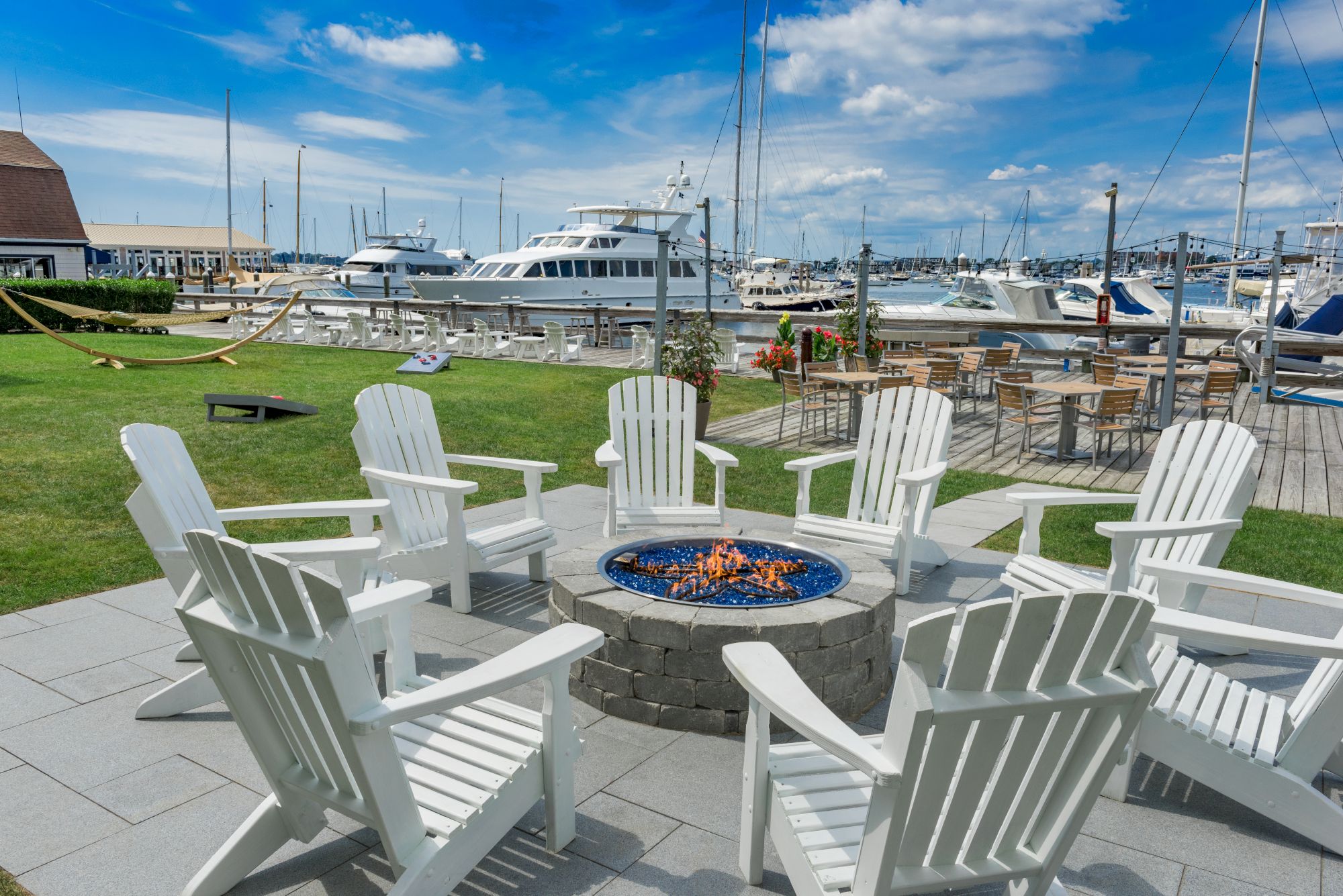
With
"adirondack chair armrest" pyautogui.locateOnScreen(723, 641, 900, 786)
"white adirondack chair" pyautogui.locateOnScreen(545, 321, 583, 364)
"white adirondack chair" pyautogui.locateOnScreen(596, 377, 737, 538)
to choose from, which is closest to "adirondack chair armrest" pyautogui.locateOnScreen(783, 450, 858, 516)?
"white adirondack chair" pyautogui.locateOnScreen(596, 377, 737, 538)

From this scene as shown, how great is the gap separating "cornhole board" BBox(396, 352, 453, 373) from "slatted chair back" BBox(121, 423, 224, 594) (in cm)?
950

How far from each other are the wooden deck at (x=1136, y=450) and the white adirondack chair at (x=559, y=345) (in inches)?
211

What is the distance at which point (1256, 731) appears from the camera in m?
2.44

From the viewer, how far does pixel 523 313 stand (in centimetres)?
1800

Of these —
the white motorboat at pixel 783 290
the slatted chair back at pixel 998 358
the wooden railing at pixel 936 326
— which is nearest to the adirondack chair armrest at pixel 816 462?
the wooden railing at pixel 936 326

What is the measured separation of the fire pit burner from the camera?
3121 mm

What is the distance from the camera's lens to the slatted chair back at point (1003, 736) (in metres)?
1.45

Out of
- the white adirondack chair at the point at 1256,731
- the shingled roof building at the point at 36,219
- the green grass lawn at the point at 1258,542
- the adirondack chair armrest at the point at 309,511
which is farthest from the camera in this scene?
the shingled roof building at the point at 36,219

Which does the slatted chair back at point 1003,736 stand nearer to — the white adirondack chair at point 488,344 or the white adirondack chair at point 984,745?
the white adirondack chair at point 984,745

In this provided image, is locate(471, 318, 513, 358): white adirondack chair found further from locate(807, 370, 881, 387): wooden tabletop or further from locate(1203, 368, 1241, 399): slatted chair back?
locate(1203, 368, 1241, 399): slatted chair back

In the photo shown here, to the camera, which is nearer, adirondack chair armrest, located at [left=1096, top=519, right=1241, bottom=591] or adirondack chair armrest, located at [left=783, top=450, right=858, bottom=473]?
adirondack chair armrest, located at [left=1096, top=519, right=1241, bottom=591]

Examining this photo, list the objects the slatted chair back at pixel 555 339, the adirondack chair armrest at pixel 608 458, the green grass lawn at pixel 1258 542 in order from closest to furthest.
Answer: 1. the adirondack chair armrest at pixel 608 458
2. the green grass lawn at pixel 1258 542
3. the slatted chair back at pixel 555 339

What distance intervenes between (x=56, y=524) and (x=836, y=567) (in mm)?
4757

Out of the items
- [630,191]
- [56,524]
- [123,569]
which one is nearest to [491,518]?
[123,569]
